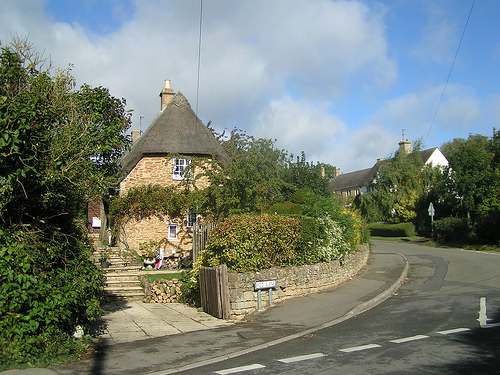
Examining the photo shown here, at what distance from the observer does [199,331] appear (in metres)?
10.1

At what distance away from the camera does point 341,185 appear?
82.3 metres

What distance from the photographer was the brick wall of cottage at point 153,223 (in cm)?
2284

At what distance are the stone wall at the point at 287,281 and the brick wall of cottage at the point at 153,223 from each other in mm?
9426

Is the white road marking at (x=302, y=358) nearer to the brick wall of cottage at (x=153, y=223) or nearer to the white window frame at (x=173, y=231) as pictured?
the brick wall of cottage at (x=153, y=223)

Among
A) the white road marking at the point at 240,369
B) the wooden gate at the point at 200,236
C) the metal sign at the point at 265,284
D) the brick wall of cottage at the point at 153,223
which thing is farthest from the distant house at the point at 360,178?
the white road marking at the point at 240,369

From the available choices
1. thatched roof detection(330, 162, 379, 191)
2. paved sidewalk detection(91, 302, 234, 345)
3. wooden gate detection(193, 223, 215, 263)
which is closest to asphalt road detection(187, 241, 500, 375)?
paved sidewalk detection(91, 302, 234, 345)

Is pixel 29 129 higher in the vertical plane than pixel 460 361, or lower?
higher

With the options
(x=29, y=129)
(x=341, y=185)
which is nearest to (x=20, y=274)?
(x=29, y=129)

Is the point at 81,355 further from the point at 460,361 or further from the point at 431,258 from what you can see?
the point at 431,258

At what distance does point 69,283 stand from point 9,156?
2.46 meters

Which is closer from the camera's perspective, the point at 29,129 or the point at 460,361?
the point at 460,361

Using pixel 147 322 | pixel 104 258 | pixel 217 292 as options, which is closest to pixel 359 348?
pixel 217 292

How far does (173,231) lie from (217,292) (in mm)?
12466

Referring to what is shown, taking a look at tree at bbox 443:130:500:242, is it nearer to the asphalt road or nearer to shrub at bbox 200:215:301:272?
the asphalt road
